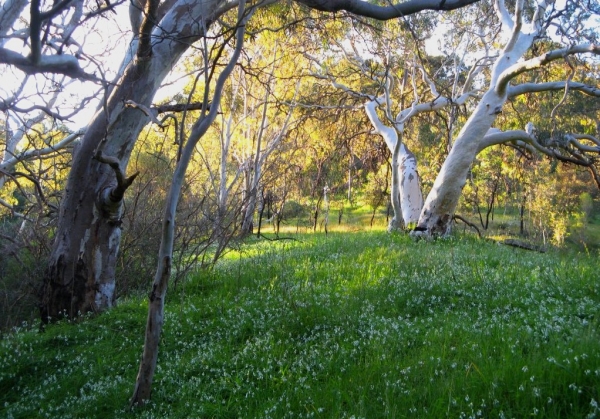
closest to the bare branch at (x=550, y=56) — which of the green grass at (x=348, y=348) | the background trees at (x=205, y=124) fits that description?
the background trees at (x=205, y=124)

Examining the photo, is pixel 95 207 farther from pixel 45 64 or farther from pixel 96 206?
pixel 45 64

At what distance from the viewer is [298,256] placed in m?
8.27

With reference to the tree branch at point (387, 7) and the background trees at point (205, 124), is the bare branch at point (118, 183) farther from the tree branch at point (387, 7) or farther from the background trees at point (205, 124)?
the tree branch at point (387, 7)

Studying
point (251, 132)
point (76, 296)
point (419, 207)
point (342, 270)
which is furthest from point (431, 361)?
point (251, 132)

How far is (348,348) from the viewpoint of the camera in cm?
414

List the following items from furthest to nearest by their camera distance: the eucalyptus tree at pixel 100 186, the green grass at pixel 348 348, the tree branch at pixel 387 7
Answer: the eucalyptus tree at pixel 100 186 < the tree branch at pixel 387 7 < the green grass at pixel 348 348

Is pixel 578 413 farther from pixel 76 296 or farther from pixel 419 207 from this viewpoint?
pixel 419 207

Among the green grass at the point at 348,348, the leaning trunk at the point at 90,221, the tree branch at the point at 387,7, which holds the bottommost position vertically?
the green grass at the point at 348,348

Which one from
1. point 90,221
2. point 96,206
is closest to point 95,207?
point 96,206

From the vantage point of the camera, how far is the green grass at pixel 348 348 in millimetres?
3031

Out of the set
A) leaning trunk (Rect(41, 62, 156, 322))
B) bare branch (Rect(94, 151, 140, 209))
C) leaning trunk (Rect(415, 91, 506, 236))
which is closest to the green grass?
leaning trunk (Rect(41, 62, 156, 322))

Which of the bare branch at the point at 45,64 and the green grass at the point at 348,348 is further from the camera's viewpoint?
the bare branch at the point at 45,64

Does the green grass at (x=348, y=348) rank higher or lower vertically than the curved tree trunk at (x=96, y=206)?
lower

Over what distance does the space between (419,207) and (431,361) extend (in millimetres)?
9213
